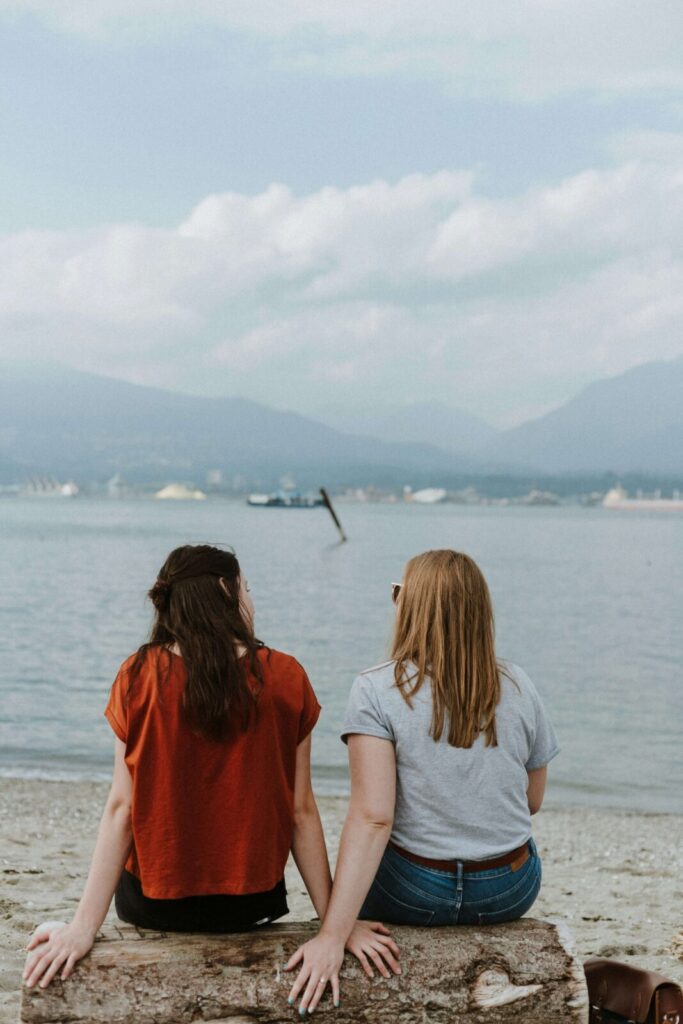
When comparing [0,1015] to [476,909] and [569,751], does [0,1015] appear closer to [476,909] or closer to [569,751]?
[476,909]

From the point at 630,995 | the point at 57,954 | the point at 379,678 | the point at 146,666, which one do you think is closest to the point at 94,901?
the point at 57,954

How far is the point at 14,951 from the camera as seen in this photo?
4613 millimetres

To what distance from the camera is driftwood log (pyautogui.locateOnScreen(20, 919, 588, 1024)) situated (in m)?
2.83

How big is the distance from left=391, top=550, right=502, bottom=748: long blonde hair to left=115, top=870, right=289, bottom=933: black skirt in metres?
0.74

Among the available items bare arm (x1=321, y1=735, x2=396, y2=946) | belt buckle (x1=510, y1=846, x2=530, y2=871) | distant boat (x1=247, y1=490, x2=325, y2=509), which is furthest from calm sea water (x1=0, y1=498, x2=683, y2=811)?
distant boat (x1=247, y1=490, x2=325, y2=509)

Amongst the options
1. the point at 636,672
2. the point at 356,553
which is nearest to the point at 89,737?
the point at 636,672

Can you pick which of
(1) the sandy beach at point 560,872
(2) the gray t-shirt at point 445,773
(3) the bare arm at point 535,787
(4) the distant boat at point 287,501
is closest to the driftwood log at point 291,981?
(2) the gray t-shirt at point 445,773

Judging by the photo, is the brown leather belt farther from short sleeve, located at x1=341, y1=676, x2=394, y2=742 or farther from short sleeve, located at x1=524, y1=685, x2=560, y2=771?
short sleeve, located at x1=341, y1=676, x2=394, y2=742

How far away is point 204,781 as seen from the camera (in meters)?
2.95

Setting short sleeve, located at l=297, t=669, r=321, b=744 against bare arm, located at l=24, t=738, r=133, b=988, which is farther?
short sleeve, located at l=297, t=669, r=321, b=744

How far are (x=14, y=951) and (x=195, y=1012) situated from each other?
211 centimetres

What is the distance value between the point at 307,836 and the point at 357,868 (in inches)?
8.4

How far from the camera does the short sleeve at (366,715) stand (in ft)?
9.89

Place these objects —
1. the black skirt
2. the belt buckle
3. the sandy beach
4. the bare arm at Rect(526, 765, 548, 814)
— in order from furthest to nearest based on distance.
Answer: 1. the sandy beach
2. the bare arm at Rect(526, 765, 548, 814)
3. the belt buckle
4. the black skirt
